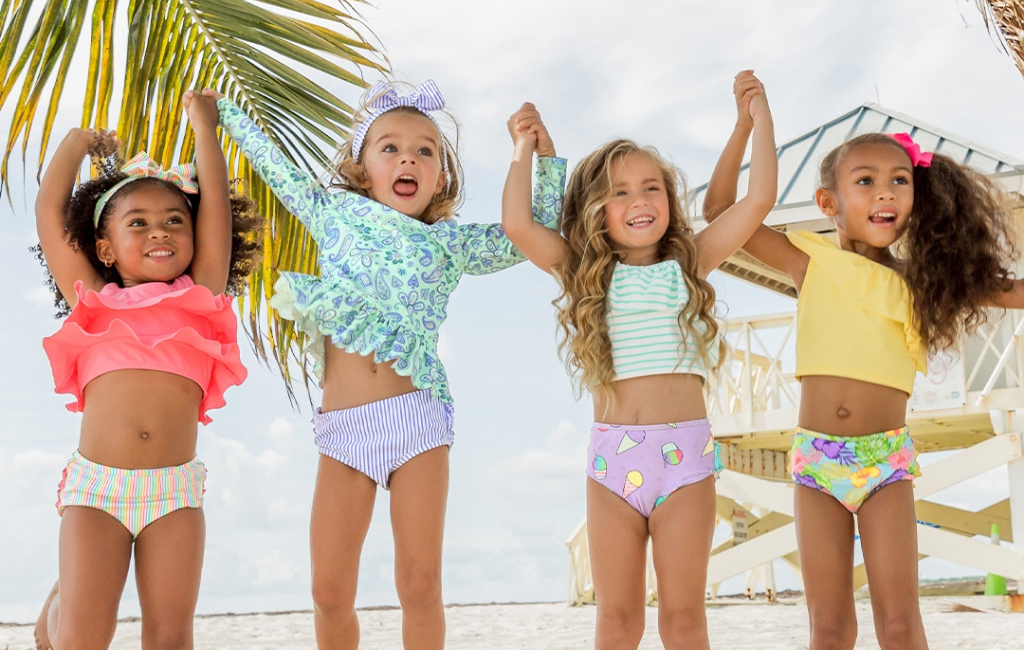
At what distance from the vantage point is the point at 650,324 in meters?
3.38

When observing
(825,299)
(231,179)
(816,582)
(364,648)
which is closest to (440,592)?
(816,582)

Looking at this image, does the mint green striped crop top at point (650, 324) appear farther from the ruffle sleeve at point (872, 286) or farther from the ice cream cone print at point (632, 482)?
the ruffle sleeve at point (872, 286)

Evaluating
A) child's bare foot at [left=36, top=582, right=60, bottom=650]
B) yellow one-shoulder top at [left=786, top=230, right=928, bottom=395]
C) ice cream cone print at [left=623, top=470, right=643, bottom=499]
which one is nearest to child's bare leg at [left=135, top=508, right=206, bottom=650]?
child's bare foot at [left=36, top=582, right=60, bottom=650]

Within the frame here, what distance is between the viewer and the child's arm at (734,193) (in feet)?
12.3

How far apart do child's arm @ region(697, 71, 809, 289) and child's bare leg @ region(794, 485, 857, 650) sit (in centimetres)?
87

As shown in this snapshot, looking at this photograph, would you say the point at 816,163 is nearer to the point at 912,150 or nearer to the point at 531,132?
the point at 912,150

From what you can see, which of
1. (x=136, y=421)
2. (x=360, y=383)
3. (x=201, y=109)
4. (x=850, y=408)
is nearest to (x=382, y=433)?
(x=360, y=383)

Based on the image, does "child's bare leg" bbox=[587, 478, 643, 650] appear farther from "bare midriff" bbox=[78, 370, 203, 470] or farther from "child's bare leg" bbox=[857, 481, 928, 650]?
"bare midriff" bbox=[78, 370, 203, 470]

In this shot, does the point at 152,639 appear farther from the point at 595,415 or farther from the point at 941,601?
the point at 941,601

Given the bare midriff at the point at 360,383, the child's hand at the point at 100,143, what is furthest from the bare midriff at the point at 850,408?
the child's hand at the point at 100,143

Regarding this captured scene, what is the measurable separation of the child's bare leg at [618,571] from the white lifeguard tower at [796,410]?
6.27m

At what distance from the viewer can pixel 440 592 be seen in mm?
3324

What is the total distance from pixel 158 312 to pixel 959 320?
2.83 m

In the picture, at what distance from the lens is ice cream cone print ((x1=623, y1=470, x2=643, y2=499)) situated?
323cm
